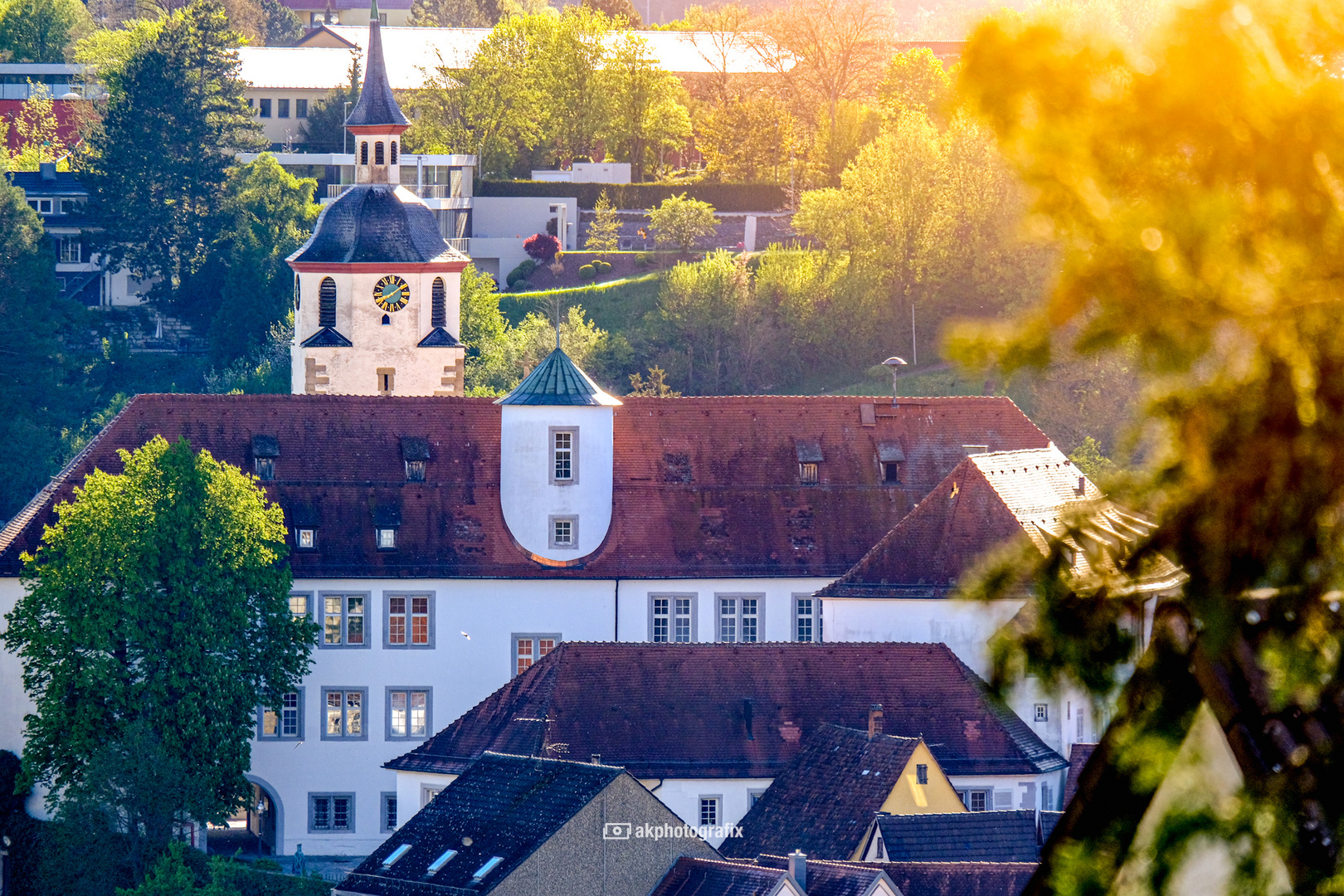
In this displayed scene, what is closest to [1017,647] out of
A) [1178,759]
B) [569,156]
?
[1178,759]

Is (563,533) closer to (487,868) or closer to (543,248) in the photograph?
(487,868)

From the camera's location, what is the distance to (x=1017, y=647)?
583 cm

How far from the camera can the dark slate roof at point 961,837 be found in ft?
117

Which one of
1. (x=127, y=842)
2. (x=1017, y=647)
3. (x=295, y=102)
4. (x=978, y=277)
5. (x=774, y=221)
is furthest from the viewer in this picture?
(x=295, y=102)

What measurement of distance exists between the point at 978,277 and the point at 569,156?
28335mm

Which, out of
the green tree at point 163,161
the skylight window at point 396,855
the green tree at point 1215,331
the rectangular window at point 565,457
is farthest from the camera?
the green tree at point 163,161

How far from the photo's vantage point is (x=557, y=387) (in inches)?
2015

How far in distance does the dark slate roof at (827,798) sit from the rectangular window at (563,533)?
35.8 feet

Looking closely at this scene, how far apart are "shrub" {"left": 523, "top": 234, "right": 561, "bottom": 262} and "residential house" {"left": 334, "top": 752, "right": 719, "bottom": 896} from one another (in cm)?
5817

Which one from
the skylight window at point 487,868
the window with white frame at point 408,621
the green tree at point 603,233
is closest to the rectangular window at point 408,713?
the window with white frame at point 408,621

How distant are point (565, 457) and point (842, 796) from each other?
14520 millimetres

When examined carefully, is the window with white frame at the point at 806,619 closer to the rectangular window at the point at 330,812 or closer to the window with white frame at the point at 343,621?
the window with white frame at the point at 343,621

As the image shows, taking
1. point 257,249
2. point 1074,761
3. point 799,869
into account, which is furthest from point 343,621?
point 257,249

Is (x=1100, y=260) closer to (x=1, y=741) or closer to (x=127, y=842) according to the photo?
(x=127, y=842)
